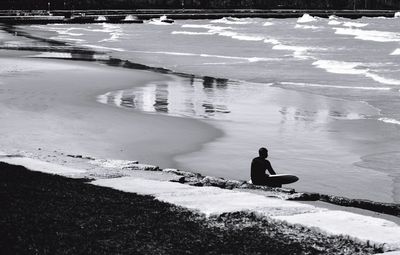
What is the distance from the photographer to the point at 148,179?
10.6 meters

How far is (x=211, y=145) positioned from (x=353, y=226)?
37.3 feet

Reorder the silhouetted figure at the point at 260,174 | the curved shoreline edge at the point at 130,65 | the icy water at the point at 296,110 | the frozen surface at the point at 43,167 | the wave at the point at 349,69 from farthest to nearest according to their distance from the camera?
the wave at the point at 349,69, the icy water at the point at 296,110, the silhouetted figure at the point at 260,174, the frozen surface at the point at 43,167, the curved shoreline edge at the point at 130,65

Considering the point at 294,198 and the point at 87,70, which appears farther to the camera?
the point at 87,70

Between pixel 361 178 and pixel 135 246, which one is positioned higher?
pixel 135 246

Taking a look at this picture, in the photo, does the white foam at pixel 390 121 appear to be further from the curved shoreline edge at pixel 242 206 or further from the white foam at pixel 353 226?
the white foam at pixel 353 226

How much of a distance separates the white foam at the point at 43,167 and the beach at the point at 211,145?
0.02 metres

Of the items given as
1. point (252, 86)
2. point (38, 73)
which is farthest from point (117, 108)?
point (38, 73)

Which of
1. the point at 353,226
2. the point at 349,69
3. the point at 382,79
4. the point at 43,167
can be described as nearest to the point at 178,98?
the point at 382,79

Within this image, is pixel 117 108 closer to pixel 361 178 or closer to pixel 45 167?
pixel 361 178

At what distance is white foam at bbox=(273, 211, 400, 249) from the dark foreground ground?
0.46 feet

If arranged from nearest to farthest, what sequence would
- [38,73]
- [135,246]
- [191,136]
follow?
[135,246], [191,136], [38,73]

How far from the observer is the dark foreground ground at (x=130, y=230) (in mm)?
6569

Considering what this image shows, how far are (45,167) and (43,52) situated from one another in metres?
42.9

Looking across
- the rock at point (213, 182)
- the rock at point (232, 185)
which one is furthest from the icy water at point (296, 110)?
the rock at point (213, 182)
